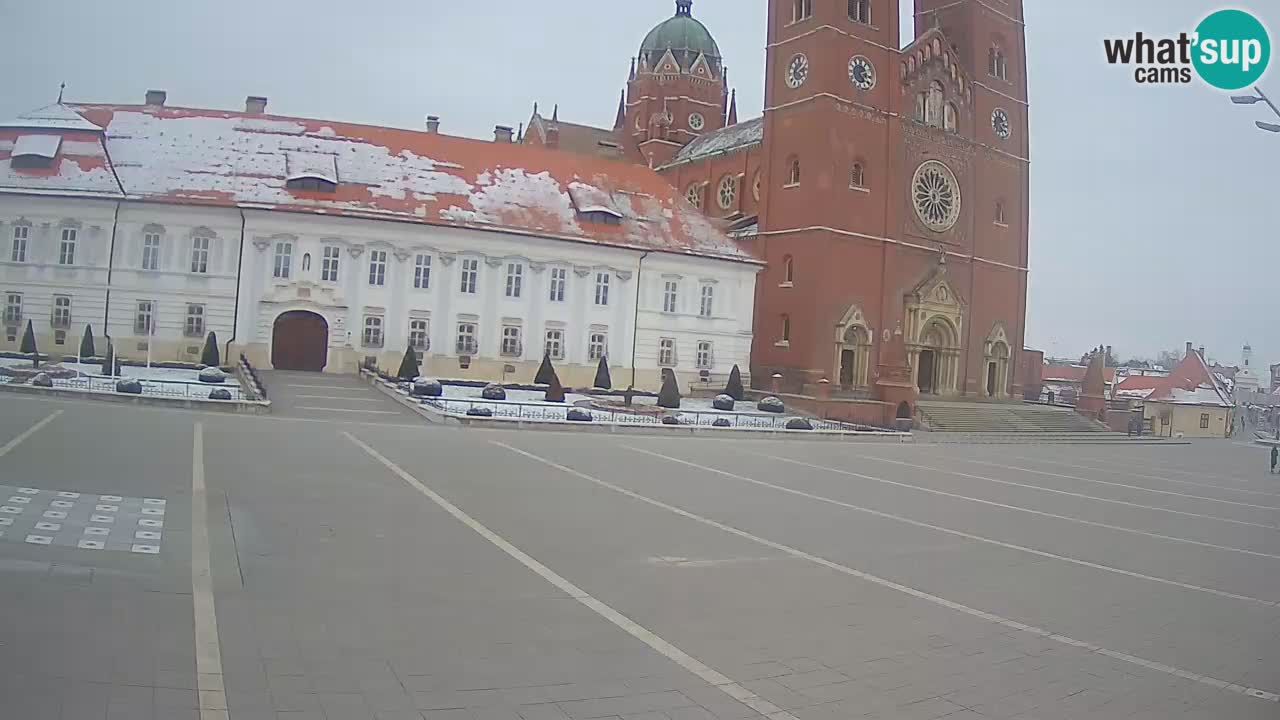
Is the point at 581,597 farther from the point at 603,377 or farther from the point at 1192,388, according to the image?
the point at 1192,388

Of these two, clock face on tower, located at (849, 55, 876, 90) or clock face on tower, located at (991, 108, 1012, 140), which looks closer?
clock face on tower, located at (849, 55, 876, 90)

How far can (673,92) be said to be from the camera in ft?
238

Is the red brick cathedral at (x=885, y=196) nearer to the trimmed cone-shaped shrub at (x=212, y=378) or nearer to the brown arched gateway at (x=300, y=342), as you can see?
the brown arched gateway at (x=300, y=342)

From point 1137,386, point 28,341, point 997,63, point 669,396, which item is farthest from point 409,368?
point 1137,386

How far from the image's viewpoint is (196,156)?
40812mm

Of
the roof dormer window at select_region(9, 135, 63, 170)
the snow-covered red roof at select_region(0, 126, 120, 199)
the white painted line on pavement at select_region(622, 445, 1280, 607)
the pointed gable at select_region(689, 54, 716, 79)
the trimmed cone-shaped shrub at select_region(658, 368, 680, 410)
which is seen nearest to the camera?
the white painted line on pavement at select_region(622, 445, 1280, 607)

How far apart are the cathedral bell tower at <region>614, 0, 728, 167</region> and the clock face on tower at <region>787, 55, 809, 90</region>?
68.0 ft

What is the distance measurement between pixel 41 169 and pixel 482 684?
122 feet

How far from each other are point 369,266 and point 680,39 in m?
41.7

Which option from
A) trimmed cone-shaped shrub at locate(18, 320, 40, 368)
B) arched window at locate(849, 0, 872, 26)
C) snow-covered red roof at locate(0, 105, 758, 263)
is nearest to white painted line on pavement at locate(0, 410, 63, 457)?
trimmed cone-shaped shrub at locate(18, 320, 40, 368)

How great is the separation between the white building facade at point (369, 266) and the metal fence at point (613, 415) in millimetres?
8880

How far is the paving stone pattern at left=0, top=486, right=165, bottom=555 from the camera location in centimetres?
923

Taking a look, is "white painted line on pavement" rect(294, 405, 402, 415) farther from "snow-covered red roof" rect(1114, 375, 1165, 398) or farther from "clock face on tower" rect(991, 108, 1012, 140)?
"snow-covered red roof" rect(1114, 375, 1165, 398)

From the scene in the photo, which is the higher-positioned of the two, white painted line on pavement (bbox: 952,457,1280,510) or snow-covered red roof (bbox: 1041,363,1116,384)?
snow-covered red roof (bbox: 1041,363,1116,384)
